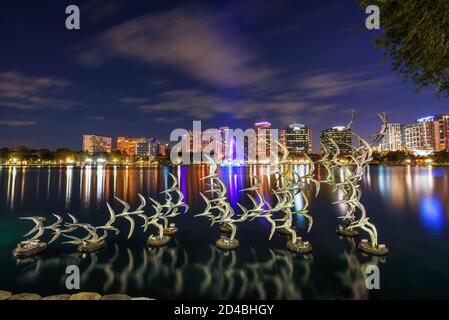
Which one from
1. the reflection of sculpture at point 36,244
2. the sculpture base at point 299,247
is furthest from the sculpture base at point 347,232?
the reflection of sculpture at point 36,244

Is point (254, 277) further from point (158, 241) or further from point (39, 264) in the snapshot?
point (39, 264)

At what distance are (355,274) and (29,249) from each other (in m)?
17.2

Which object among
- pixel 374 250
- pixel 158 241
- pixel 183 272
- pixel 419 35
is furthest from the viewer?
pixel 158 241

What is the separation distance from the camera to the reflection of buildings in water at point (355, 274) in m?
10.4

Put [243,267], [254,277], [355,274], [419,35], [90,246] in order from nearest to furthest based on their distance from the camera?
[419,35] < [254,277] < [355,274] < [243,267] < [90,246]

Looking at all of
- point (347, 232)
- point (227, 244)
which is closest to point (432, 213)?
point (347, 232)

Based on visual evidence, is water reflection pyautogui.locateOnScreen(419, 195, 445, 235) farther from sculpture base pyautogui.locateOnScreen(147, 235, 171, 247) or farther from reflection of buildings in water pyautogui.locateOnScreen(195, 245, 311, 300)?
sculpture base pyautogui.locateOnScreen(147, 235, 171, 247)

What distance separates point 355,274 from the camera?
39.1 feet

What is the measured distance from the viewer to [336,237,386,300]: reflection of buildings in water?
10445 millimetres

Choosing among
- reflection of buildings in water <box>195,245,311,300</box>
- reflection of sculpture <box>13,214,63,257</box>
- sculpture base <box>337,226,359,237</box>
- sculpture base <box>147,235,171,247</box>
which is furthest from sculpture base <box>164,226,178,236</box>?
sculpture base <box>337,226,359,237</box>

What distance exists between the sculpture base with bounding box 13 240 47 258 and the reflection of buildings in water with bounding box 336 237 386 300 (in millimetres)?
16136

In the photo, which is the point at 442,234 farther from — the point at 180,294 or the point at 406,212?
the point at 180,294
